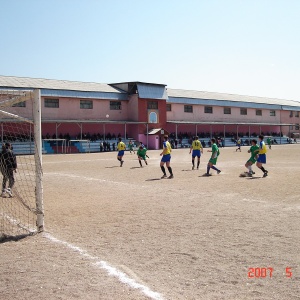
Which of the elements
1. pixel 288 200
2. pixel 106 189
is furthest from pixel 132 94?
pixel 288 200

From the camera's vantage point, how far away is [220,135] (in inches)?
2336

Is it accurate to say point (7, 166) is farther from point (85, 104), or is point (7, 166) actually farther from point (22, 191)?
point (85, 104)

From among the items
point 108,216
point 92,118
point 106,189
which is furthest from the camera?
point 92,118

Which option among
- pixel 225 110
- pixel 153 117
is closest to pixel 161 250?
pixel 153 117

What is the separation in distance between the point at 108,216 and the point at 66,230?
1.37 meters

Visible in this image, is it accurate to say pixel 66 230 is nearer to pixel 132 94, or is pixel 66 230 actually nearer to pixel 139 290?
pixel 139 290

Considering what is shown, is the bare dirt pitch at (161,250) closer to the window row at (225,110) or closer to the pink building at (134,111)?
the pink building at (134,111)

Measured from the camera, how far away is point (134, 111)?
4847 cm

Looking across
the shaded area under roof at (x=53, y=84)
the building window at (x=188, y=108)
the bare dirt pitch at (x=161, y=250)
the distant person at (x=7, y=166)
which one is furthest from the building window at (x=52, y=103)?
the bare dirt pitch at (x=161, y=250)

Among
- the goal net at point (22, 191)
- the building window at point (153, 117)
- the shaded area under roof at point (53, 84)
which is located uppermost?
the shaded area under roof at point (53, 84)

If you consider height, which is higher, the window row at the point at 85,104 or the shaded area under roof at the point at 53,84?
the shaded area under roof at the point at 53,84
